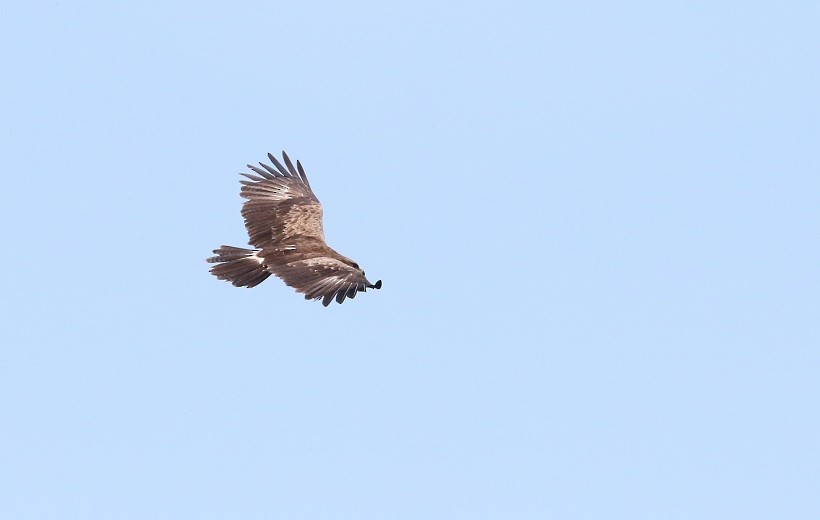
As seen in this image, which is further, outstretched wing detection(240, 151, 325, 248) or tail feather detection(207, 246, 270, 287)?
outstretched wing detection(240, 151, 325, 248)

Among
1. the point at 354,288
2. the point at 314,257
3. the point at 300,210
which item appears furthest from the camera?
the point at 300,210

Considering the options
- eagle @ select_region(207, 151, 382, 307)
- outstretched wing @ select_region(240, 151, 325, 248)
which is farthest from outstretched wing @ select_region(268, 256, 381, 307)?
outstretched wing @ select_region(240, 151, 325, 248)


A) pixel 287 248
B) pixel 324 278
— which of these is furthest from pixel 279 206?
pixel 324 278

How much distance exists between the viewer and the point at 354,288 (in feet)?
68.5

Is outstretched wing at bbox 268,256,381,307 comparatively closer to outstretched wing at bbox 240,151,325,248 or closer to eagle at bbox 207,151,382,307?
eagle at bbox 207,151,382,307

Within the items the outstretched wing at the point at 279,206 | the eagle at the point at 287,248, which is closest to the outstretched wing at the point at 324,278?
the eagle at the point at 287,248

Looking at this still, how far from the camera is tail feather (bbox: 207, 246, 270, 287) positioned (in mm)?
23016

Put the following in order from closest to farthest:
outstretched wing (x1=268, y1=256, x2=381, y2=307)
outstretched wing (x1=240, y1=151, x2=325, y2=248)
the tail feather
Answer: outstretched wing (x1=268, y1=256, x2=381, y2=307), the tail feather, outstretched wing (x1=240, y1=151, x2=325, y2=248)

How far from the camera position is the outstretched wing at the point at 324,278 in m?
20.7

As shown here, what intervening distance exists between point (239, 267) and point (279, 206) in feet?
8.67

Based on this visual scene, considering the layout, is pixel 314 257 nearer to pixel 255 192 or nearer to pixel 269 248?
pixel 269 248

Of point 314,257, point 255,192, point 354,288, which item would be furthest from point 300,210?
point 354,288

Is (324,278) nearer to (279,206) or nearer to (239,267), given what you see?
(239,267)

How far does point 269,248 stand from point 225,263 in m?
0.97
